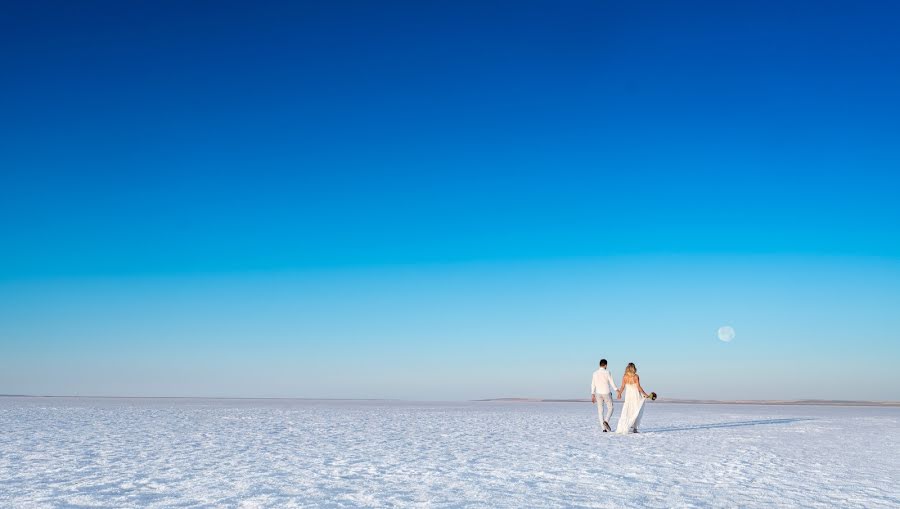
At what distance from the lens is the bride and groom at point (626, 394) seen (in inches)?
638

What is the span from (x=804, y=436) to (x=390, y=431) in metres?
9.41

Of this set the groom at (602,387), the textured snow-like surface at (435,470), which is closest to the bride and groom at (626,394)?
the groom at (602,387)

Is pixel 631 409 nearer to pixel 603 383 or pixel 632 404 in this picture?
pixel 632 404

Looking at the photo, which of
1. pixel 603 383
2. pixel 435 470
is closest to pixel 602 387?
pixel 603 383

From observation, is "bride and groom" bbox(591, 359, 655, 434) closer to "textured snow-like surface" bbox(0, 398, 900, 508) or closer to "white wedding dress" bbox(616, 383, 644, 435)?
"white wedding dress" bbox(616, 383, 644, 435)

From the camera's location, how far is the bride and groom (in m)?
16.2

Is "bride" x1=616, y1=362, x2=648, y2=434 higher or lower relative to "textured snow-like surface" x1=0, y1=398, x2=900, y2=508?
higher

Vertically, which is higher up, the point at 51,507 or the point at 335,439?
the point at 335,439

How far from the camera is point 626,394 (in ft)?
54.4

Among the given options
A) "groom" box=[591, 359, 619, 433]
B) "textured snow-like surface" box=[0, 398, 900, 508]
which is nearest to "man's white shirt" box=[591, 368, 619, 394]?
"groom" box=[591, 359, 619, 433]

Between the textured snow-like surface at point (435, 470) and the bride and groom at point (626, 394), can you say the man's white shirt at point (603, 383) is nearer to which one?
the bride and groom at point (626, 394)

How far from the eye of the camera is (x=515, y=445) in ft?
45.1

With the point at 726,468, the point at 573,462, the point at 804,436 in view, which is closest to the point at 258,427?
the point at 573,462

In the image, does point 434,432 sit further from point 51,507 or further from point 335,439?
point 51,507
